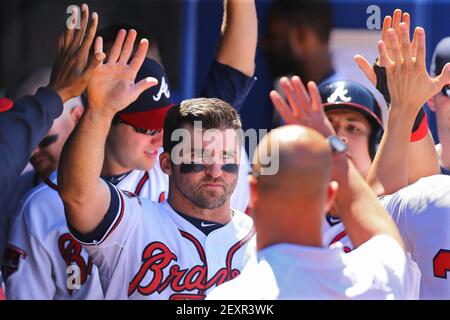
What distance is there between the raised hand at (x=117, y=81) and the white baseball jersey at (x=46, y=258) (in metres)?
0.57

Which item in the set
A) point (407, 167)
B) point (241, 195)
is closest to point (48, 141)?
point (241, 195)

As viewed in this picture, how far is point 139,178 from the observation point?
2604 millimetres

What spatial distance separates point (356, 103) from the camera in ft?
8.61

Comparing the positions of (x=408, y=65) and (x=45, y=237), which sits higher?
(x=408, y=65)

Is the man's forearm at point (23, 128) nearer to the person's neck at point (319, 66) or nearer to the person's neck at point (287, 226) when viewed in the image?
the person's neck at point (287, 226)

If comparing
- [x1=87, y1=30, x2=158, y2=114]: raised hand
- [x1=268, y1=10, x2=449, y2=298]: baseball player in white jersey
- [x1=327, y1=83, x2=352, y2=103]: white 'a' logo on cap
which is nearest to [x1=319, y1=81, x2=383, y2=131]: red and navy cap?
[x1=327, y1=83, x2=352, y2=103]: white 'a' logo on cap

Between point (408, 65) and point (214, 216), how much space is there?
0.65 metres

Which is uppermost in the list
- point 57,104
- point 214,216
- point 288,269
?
point 57,104

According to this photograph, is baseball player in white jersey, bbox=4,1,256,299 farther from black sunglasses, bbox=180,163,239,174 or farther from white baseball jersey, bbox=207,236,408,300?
white baseball jersey, bbox=207,236,408,300

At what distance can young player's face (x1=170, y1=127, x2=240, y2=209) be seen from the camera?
2.16 meters

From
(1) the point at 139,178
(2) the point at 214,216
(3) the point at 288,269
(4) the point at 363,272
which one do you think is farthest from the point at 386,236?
(1) the point at 139,178

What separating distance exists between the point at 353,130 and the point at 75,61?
964 millimetres
